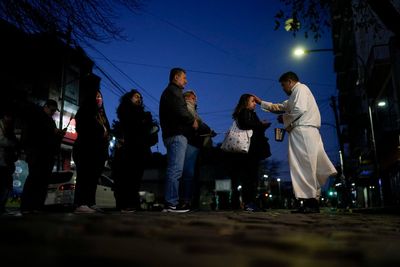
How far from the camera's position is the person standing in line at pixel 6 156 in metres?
5.50

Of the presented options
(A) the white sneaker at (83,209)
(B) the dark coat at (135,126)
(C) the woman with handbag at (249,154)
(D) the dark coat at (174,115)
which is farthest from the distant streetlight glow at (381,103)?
(A) the white sneaker at (83,209)

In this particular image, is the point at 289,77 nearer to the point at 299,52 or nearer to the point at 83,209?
the point at 83,209

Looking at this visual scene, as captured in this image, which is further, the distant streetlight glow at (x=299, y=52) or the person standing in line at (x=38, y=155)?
the distant streetlight glow at (x=299, y=52)

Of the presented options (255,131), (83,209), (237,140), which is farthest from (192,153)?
(83,209)

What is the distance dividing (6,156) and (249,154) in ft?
12.4

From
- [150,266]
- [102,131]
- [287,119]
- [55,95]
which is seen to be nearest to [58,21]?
[102,131]

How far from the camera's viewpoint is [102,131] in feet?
17.8

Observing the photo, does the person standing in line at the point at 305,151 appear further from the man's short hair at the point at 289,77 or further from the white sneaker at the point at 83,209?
the white sneaker at the point at 83,209

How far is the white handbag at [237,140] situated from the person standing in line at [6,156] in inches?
130

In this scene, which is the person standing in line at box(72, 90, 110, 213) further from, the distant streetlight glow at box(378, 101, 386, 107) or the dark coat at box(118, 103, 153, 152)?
the distant streetlight glow at box(378, 101, 386, 107)

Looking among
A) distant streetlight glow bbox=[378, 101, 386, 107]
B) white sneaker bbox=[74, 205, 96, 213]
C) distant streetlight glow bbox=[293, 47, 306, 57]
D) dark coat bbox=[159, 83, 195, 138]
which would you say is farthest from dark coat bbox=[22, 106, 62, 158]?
distant streetlight glow bbox=[378, 101, 386, 107]

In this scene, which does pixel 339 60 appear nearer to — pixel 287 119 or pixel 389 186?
pixel 389 186

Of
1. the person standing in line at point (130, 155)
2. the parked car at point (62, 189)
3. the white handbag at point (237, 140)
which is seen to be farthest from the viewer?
the parked car at point (62, 189)

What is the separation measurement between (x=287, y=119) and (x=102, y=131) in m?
2.83
